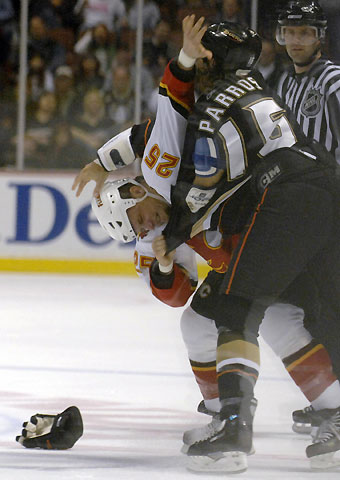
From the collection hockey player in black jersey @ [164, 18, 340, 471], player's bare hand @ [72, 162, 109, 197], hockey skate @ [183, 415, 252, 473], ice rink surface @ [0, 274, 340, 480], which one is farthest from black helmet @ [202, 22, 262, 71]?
ice rink surface @ [0, 274, 340, 480]

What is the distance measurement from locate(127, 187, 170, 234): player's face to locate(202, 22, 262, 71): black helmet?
1.22ft

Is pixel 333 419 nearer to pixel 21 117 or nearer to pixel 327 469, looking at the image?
pixel 327 469

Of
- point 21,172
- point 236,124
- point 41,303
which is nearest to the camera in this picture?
point 236,124

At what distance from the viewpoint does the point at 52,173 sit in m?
6.19

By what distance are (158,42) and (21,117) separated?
103 cm

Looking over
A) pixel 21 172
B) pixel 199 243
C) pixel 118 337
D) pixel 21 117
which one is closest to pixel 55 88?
pixel 21 117

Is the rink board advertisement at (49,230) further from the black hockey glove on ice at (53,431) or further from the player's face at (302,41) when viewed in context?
the black hockey glove on ice at (53,431)

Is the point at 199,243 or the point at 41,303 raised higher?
the point at 199,243

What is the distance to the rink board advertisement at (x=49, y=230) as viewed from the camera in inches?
241

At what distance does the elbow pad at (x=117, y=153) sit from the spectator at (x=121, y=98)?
12.8 feet

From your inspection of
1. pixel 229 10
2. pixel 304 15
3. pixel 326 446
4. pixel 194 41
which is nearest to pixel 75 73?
pixel 229 10

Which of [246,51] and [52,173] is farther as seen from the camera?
[52,173]

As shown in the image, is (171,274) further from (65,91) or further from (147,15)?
(65,91)

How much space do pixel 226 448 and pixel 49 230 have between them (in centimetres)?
421
